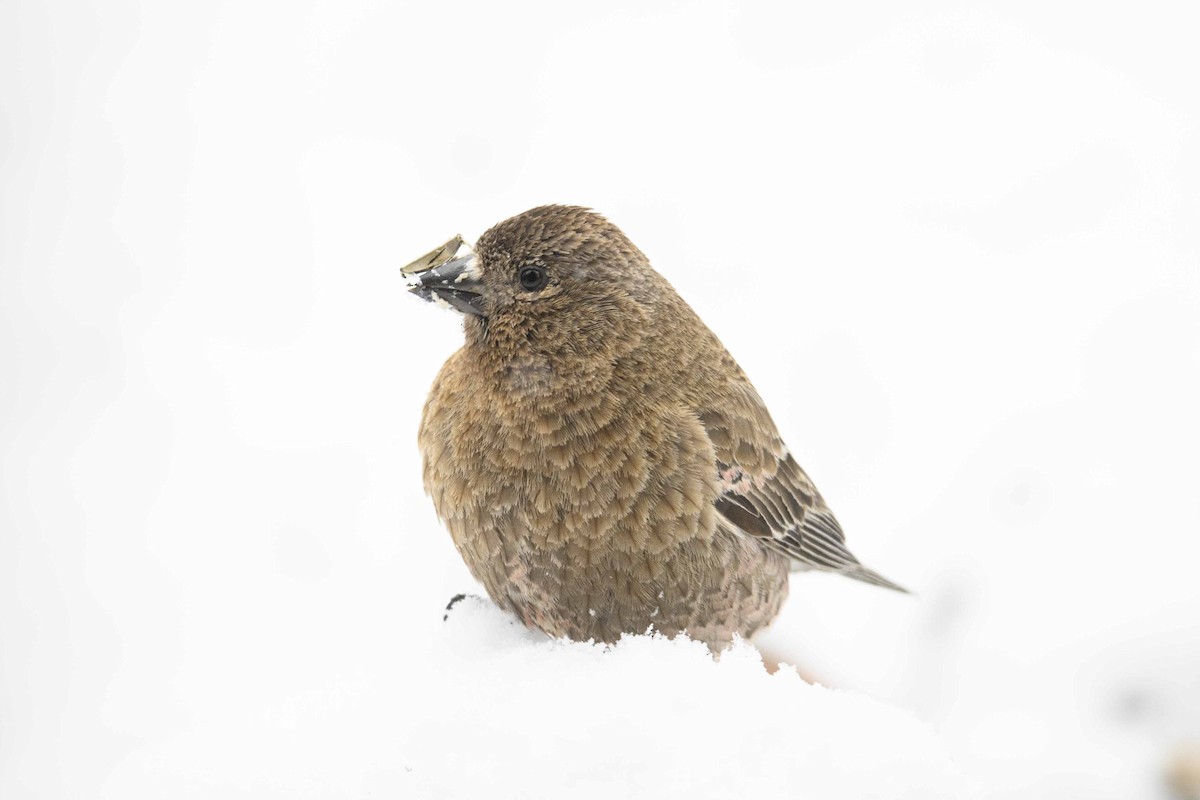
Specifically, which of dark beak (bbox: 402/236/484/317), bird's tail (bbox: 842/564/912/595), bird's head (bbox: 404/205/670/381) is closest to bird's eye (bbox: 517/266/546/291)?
bird's head (bbox: 404/205/670/381)

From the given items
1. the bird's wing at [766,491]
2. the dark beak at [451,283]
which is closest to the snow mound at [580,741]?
the bird's wing at [766,491]

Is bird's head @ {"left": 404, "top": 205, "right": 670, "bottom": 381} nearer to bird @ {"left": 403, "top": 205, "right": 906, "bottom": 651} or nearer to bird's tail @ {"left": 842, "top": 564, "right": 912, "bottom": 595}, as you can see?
bird @ {"left": 403, "top": 205, "right": 906, "bottom": 651}

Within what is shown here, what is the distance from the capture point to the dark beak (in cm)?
285

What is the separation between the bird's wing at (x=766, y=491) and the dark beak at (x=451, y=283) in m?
0.67

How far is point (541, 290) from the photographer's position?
2.88 m

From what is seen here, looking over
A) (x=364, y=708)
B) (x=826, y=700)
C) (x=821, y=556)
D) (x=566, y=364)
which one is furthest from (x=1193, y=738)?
(x=364, y=708)

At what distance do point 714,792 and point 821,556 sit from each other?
1561 mm

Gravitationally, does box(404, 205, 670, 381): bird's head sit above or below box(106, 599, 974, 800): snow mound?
above

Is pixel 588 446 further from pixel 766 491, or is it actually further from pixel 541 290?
pixel 766 491

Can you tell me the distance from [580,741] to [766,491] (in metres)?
1.22

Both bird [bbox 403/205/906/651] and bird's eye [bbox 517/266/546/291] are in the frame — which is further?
bird's eye [bbox 517/266/546/291]

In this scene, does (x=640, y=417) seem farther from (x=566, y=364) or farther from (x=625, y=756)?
(x=625, y=756)

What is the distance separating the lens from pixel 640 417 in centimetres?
280

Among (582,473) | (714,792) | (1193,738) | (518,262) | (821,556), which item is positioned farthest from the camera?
(1193,738)
